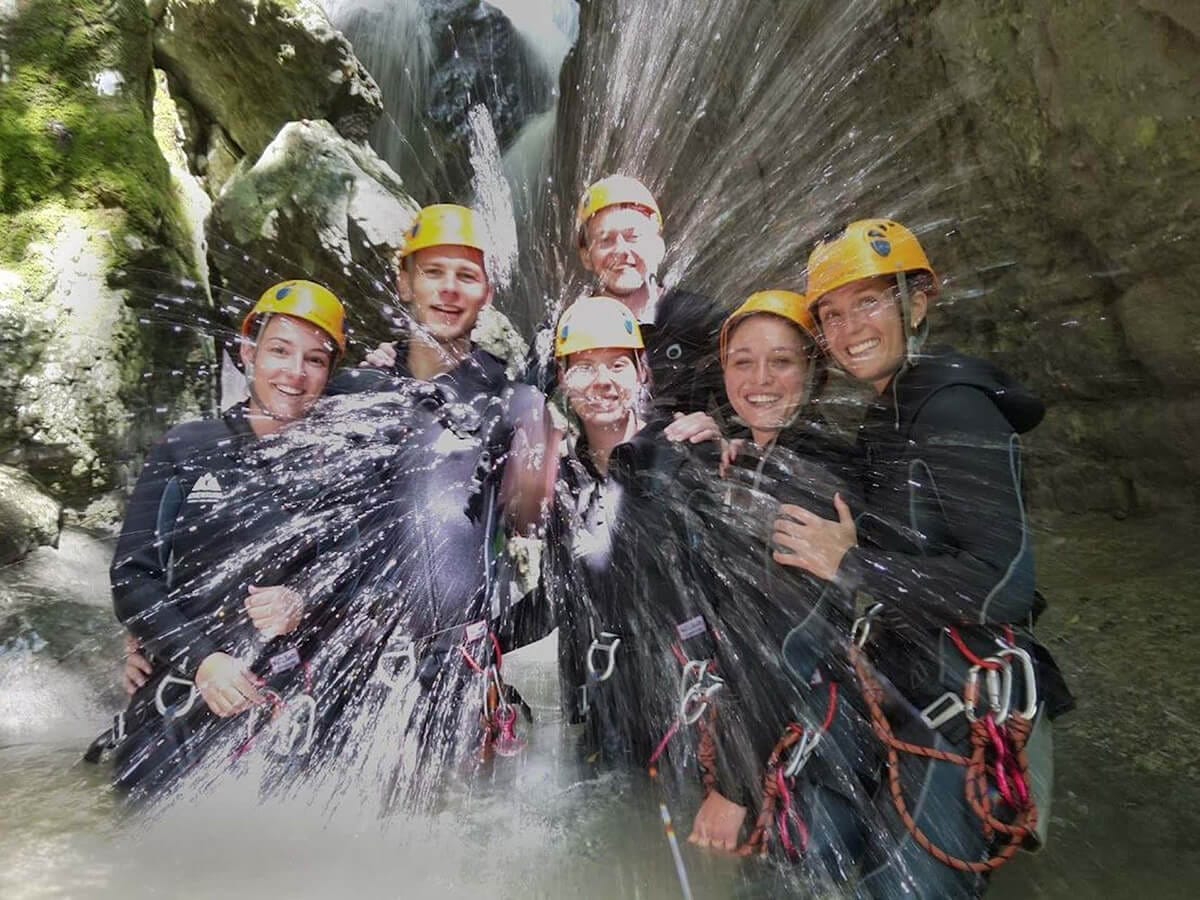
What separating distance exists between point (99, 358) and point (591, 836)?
470 cm

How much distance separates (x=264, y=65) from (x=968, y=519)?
834cm

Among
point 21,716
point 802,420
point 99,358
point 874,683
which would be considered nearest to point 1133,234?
point 802,420

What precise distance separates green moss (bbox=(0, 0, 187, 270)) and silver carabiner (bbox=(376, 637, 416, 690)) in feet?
13.3

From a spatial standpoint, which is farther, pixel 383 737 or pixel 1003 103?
pixel 1003 103

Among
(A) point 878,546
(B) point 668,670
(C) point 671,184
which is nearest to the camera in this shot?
(A) point 878,546

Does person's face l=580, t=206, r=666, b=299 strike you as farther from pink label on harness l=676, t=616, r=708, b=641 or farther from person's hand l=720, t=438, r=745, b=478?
pink label on harness l=676, t=616, r=708, b=641

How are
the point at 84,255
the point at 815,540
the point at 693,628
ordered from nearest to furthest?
1. the point at 815,540
2. the point at 693,628
3. the point at 84,255

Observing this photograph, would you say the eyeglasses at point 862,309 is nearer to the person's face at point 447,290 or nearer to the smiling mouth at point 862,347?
the smiling mouth at point 862,347

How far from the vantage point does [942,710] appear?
2.06 meters

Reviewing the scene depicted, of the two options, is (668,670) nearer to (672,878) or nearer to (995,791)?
(672,878)

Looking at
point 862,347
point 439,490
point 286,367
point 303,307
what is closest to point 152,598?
point 286,367

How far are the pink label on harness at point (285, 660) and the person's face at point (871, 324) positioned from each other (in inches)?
92.7

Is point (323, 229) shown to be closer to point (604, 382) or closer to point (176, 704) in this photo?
point (604, 382)

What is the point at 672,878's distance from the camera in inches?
92.0
